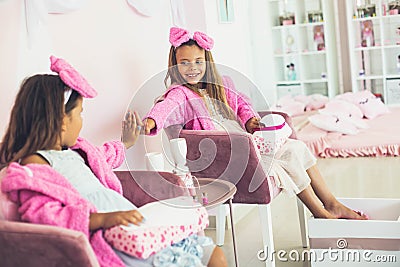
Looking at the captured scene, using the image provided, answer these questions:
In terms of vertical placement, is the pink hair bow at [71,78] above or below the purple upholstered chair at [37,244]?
above

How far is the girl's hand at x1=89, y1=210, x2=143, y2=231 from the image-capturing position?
1791 mm

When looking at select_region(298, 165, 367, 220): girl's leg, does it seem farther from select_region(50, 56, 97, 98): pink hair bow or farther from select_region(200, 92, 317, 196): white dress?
select_region(50, 56, 97, 98): pink hair bow

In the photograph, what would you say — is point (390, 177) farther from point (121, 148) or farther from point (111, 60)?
point (121, 148)

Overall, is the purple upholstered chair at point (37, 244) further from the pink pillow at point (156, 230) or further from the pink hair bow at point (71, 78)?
the pink hair bow at point (71, 78)

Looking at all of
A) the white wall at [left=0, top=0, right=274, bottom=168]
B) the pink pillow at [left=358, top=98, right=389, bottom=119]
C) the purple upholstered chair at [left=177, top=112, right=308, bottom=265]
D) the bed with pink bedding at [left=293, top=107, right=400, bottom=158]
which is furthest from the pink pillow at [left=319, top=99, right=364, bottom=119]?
the purple upholstered chair at [left=177, top=112, right=308, bottom=265]

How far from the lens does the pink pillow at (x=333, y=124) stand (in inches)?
206

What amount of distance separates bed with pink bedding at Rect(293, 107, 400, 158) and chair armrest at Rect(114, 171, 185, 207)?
2.88m

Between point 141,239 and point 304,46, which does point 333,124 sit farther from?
point 141,239

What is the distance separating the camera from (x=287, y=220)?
362 centimetres

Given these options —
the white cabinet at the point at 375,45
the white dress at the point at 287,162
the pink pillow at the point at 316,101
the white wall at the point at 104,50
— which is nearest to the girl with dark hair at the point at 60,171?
the white wall at the point at 104,50

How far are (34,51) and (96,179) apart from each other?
0.70m

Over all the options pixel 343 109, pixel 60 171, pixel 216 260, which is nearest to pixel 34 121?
pixel 60 171

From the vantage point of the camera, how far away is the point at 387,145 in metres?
4.87

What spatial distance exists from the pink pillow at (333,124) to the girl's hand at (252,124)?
7.39 feet
